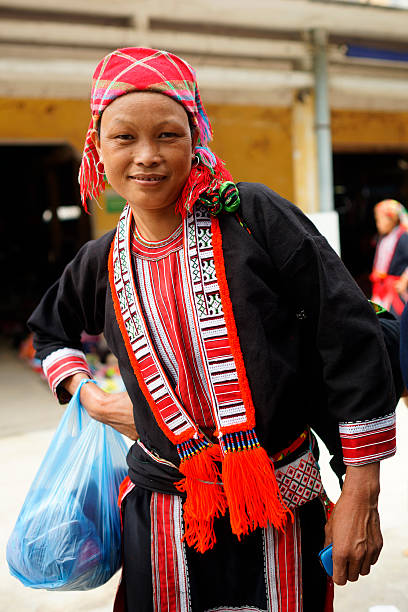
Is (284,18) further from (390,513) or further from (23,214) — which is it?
(23,214)

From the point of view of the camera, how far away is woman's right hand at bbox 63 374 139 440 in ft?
4.91

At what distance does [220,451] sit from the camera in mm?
1272

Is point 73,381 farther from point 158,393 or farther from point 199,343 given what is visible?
point 199,343

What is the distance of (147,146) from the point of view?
1.20m

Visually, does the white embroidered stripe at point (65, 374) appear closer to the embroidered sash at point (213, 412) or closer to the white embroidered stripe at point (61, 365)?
the white embroidered stripe at point (61, 365)

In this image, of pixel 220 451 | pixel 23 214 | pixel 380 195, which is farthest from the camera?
pixel 23 214

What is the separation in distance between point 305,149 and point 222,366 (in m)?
6.29

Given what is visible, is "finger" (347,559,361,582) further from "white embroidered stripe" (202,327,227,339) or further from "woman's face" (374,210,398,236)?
"woman's face" (374,210,398,236)

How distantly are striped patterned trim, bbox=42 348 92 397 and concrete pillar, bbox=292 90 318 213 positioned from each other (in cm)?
583

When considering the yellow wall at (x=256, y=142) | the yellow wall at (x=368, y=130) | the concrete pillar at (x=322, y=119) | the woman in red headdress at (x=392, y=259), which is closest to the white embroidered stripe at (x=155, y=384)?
the woman in red headdress at (x=392, y=259)

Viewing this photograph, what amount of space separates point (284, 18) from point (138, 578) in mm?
6126

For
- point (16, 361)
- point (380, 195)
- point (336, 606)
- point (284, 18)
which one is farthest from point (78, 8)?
point (380, 195)

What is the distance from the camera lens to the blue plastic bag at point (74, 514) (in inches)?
56.6

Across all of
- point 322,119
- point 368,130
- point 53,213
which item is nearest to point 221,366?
point 322,119
